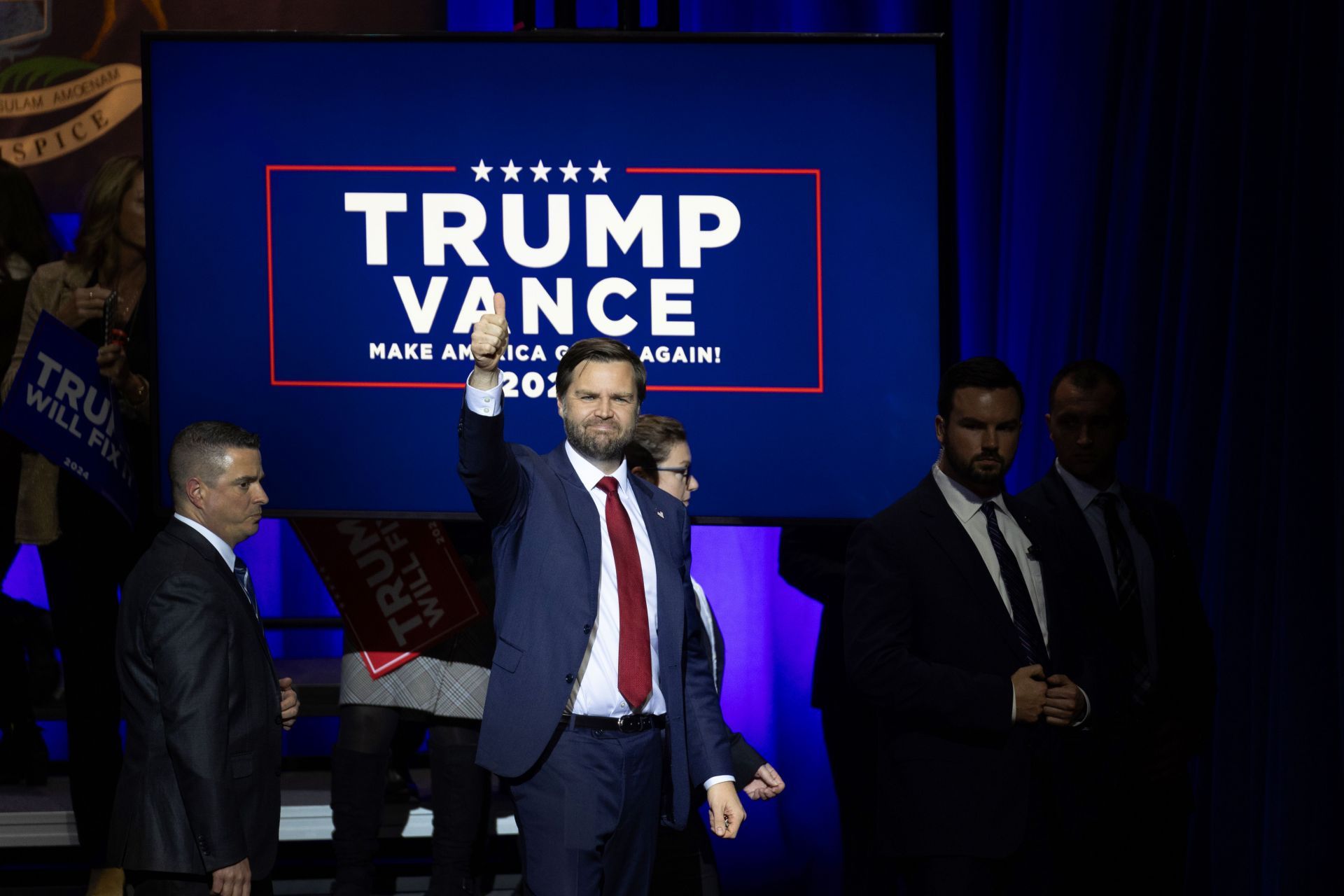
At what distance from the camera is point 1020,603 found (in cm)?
314

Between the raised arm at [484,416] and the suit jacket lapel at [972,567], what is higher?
the raised arm at [484,416]

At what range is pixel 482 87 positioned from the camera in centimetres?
365

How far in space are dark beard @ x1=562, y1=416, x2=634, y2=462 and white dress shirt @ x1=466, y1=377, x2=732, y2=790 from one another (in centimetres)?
4

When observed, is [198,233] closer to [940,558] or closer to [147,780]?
[147,780]

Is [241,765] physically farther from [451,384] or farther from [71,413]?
[71,413]

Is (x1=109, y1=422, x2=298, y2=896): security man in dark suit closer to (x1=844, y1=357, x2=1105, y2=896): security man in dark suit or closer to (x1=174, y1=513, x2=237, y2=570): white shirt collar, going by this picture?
(x1=174, y1=513, x2=237, y2=570): white shirt collar

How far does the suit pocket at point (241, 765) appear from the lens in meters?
2.74

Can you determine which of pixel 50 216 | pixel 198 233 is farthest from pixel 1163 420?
pixel 50 216

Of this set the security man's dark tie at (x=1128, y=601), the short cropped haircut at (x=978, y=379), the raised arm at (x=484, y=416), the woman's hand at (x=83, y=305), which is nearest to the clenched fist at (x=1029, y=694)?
the security man's dark tie at (x=1128, y=601)

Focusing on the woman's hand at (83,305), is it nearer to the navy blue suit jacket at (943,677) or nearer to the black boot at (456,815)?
the black boot at (456,815)

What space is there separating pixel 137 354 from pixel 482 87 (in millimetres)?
1291

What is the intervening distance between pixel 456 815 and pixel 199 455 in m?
1.33

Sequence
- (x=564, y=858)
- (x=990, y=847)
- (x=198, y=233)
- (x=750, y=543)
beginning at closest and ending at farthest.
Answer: (x=564, y=858) < (x=990, y=847) < (x=198, y=233) < (x=750, y=543)

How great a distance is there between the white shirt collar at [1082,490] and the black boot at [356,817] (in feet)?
6.33
